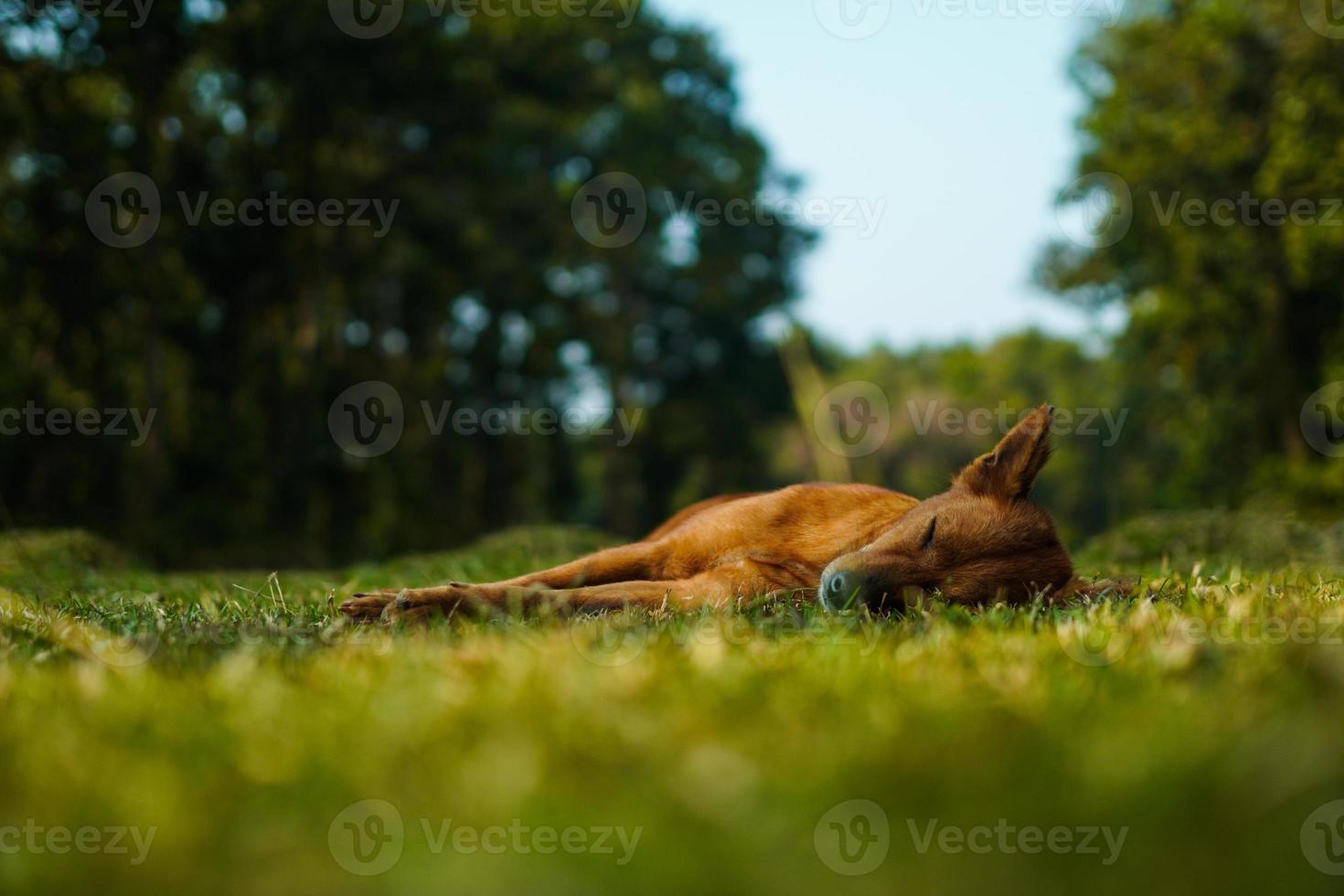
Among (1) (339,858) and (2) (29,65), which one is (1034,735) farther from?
(2) (29,65)

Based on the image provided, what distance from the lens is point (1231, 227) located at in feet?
74.2

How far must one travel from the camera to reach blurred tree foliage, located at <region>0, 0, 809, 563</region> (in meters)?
16.5

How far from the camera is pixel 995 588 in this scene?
188 inches

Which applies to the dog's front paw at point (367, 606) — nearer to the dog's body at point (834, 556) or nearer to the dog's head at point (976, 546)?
the dog's body at point (834, 556)

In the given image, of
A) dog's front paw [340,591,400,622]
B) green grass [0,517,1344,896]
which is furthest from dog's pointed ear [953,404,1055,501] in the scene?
dog's front paw [340,591,400,622]

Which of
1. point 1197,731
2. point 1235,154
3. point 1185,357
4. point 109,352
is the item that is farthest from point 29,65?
point 1185,357

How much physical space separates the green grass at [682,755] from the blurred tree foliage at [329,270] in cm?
1399

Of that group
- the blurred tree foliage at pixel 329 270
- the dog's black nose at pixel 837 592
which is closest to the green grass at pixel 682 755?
the dog's black nose at pixel 837 592

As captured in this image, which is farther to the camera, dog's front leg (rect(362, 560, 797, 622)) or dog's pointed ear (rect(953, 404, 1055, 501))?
dog's pointed ear (rect(953, 404, 1055, 501))

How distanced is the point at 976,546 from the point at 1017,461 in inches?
19.9

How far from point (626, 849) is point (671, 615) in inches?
103

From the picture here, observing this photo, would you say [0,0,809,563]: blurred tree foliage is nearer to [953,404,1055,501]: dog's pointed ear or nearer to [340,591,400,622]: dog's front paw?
[340,591,400,622]: dog's front paw

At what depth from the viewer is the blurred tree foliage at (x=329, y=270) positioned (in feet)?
54.3

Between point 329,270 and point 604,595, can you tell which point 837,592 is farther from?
point 329,270
